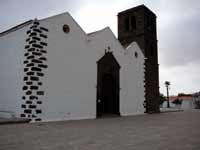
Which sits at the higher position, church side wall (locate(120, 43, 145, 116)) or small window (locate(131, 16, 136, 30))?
small window (locate(131, 16, 136, 30))

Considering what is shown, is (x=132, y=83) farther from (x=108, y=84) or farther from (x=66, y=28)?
(x=66, y=28)

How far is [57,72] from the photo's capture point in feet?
34.3

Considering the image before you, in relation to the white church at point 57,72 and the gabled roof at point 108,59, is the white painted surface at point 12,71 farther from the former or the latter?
the gabled roof at point 108,59

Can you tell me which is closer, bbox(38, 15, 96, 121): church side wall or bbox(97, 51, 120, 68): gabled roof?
bbox(38, 15, 96, 121): church side wall

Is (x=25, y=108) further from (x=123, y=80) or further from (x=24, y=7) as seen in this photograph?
(x=123, y=80)

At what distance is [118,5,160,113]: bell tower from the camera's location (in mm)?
18328

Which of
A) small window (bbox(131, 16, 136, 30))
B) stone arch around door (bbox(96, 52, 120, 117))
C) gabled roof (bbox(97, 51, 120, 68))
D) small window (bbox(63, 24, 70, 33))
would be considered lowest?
stone arch around door (bbox(96, 52, 120, 117))

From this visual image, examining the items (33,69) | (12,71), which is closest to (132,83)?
(33,69)

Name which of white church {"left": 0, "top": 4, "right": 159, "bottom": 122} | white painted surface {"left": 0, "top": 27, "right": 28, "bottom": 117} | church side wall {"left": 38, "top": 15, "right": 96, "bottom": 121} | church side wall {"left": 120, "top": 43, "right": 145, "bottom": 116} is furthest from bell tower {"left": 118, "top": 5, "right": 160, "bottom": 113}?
white painted surface {"left": 0, "top": 27, "right": 28, "bottom": 117}

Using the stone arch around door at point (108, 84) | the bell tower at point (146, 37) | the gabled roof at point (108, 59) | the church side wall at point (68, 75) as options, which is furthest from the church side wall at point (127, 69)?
the bell tower at point (146, 37)

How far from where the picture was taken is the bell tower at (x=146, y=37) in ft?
60.1

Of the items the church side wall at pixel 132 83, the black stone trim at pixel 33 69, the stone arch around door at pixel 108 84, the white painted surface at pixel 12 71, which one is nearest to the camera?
the black stone trim at pixel 33 69

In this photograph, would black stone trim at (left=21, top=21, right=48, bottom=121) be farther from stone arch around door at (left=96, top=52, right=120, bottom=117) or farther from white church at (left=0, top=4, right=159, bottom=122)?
stone arch around door at (left=96, top=52, right=120, bottom=117)

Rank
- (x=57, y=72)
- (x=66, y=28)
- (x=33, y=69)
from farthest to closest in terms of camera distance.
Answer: (x=66, y=28)
(x=57, y=72)
(x=33, y=69)
